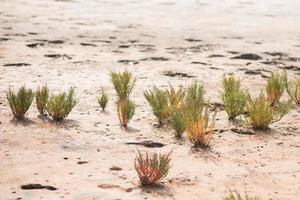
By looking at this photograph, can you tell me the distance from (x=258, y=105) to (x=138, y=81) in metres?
2.49

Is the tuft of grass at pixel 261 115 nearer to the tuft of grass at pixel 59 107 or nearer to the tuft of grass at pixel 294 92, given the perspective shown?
the tuft of grass at pixel 294 92

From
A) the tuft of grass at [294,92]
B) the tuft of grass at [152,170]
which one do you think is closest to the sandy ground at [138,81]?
the tuft of grass at [152,170]

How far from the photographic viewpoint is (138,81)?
7699 millimetres

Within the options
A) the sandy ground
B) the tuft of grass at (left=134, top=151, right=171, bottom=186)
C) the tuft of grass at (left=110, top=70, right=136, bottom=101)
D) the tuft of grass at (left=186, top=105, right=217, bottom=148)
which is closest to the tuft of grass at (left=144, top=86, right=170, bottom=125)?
the sandy ground

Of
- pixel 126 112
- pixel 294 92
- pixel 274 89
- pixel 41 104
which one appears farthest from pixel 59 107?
pixel 294 92

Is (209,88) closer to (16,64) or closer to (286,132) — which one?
(286,132)

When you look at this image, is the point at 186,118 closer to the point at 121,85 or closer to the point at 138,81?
the point at 121,85

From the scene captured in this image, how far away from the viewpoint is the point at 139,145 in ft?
17.2

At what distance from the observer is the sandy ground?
4.31 metres

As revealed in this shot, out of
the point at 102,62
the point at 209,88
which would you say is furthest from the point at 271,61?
the point at 102,62

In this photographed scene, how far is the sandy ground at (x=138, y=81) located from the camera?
431 cm

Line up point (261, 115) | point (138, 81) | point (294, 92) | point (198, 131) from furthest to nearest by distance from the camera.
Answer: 1. point (138, 81)
2. point (294, 92)
3. point (261, 115)
4. point (198, 131)

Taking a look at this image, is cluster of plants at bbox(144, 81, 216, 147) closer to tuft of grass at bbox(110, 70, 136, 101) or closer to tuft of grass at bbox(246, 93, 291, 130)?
tuft of grass at bbox(246, 93, 291, 130)

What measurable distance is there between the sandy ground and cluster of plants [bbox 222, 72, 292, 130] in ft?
0.50
